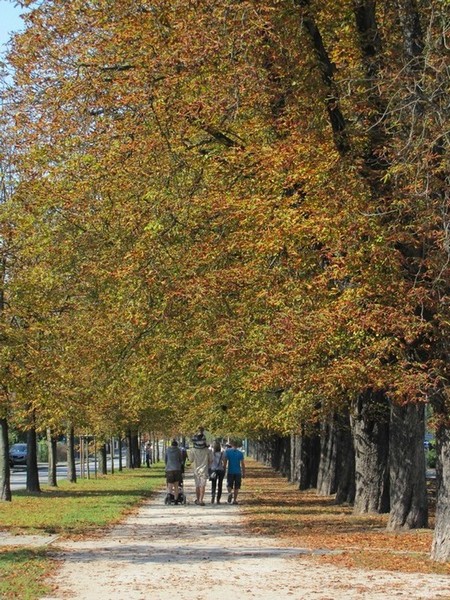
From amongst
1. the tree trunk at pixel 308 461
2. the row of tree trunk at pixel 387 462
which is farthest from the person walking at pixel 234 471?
the tree trunk at pixel 308 461

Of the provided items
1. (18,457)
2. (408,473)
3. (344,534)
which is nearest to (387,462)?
(408,473)

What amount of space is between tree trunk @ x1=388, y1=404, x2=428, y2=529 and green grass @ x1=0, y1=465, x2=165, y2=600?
17.4 feet

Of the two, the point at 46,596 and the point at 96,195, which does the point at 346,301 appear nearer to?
the point at 46,596

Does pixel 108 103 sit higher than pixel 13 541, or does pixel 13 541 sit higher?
pixel 108 103

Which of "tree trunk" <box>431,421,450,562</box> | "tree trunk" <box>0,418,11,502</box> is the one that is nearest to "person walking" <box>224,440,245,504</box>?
"tree trunk" <box>0,418,11,502</box>

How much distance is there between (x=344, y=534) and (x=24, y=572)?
25.5 ft

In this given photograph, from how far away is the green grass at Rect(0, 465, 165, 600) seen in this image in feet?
42.4

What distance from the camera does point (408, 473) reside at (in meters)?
20.8

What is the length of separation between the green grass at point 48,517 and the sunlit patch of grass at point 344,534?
3.14 meters

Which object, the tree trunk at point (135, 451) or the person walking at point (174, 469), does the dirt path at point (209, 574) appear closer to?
the person walking at point (174, 469)

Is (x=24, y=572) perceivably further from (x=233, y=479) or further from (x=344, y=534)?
(x=233, y=479)

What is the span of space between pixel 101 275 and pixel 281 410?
7.75 metres

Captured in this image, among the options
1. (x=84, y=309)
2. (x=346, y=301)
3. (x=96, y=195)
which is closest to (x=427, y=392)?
(x=346, y=301)

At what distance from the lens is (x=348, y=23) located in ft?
53.6
